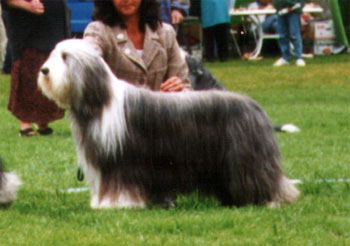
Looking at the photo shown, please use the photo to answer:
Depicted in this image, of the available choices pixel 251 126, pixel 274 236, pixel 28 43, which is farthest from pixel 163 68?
pixel 28 43

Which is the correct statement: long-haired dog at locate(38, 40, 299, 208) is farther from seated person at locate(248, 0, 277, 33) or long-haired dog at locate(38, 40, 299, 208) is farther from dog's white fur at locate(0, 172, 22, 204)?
seated person at locate(248, 0, 277, 33)

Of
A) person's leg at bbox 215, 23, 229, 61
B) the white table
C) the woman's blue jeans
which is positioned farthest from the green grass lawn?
the white table

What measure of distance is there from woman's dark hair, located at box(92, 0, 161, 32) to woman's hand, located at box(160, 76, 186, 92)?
40 centimetres

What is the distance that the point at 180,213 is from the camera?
5691 millimetres

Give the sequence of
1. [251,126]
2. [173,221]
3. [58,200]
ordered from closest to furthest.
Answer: [173,221], [251,126], [58,200]

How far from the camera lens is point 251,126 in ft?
19.1

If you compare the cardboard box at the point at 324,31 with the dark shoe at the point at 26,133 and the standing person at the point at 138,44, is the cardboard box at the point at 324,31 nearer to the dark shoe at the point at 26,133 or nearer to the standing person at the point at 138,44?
the dark shoe at the point at 26,133

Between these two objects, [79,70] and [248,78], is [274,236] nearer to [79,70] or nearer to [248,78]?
[79,70]

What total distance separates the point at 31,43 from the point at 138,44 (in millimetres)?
3544

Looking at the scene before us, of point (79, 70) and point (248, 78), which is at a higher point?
point (79, 70)

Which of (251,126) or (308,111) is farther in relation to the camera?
(308,111)

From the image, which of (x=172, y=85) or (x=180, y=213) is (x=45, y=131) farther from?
(x=180, y=213)

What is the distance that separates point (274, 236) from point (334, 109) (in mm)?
7566

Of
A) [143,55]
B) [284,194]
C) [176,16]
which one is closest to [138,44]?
[143,55]
